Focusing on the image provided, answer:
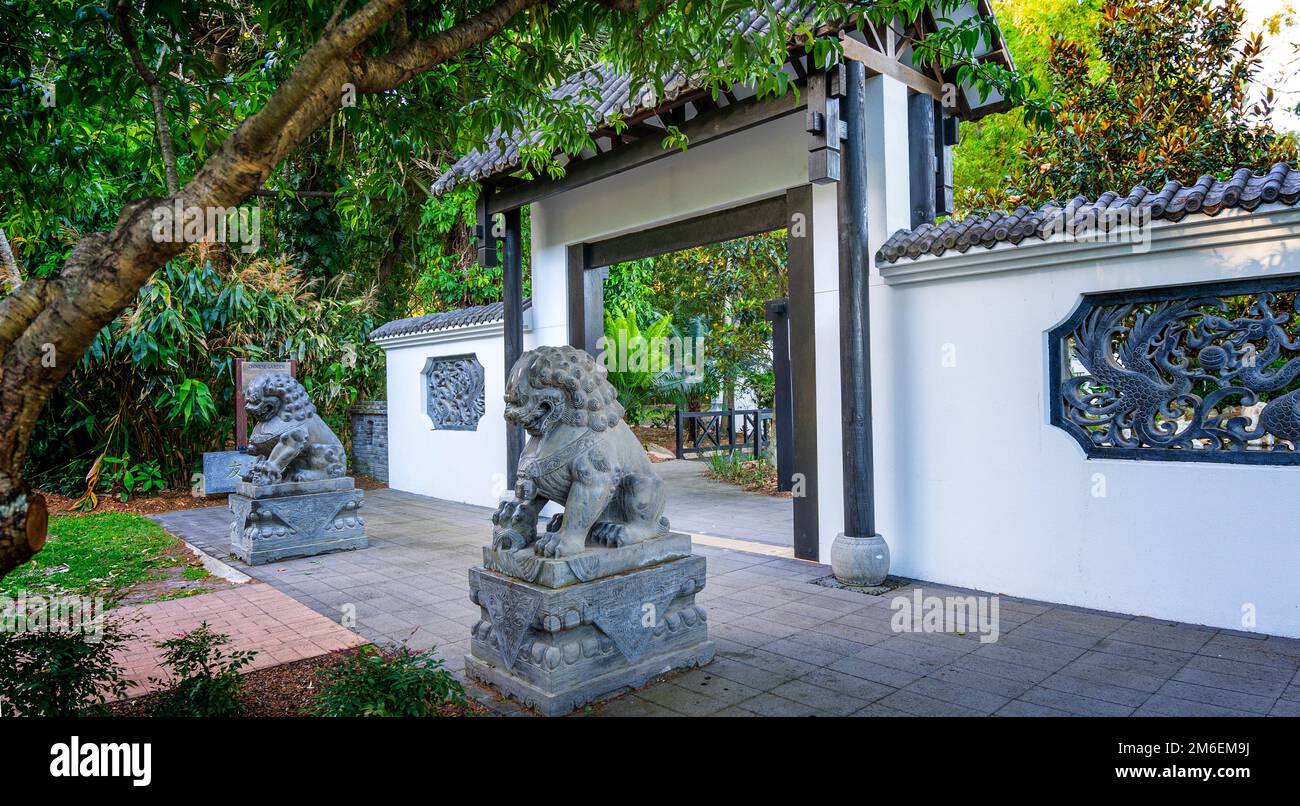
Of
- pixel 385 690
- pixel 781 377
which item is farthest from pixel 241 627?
pixel 781 377

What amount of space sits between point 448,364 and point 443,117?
6596 mm

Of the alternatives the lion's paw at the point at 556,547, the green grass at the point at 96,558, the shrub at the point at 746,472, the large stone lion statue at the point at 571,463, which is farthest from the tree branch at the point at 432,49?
the shrub at the point at 746,472

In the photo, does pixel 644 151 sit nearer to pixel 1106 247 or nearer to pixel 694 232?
pixel 694 232

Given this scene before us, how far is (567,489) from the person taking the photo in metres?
3.57

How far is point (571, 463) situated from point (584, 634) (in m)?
0.77

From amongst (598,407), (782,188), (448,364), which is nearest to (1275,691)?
(598,407)

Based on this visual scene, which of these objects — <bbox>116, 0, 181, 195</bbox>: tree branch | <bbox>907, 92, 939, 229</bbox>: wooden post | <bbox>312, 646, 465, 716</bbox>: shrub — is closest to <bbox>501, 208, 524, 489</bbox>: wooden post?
<bbox>907, 92, 939, 229</bbox>: wooden post

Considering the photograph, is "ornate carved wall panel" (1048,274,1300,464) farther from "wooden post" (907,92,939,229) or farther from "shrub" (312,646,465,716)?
"shrub" (312,646,465,716)

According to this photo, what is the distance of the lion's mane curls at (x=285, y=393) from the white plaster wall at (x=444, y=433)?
2358mm

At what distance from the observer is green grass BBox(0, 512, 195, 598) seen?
221 inches

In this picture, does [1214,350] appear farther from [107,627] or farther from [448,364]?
[448,364]

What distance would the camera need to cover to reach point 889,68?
588 cm

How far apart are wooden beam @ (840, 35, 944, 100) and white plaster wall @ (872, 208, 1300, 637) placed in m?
1.56
